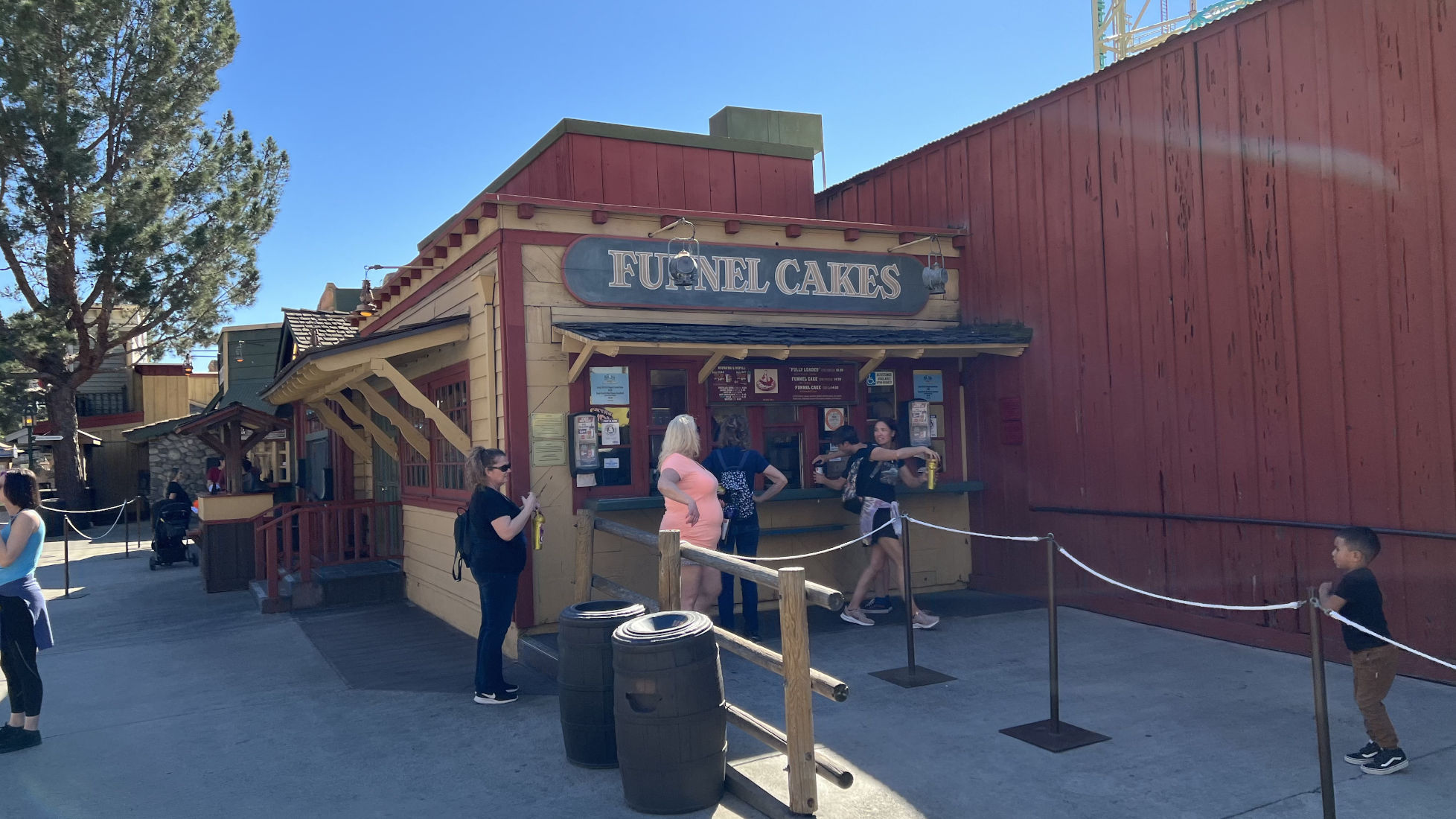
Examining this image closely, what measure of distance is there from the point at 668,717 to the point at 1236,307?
5.57 metres

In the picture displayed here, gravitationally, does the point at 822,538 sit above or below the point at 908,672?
above

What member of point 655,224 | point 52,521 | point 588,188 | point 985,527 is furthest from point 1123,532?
point 52,521

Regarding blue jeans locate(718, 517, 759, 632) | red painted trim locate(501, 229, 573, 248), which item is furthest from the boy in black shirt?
red painted trim locate(501, 229, 573, 248)

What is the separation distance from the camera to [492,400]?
26.2 feet

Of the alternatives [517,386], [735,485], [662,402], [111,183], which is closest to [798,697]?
[735,485]

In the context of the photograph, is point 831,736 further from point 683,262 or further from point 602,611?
point 683,262

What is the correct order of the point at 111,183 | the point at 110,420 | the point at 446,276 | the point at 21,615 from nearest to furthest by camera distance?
the point at 21,615
the point at 446,276
the point at 111,183
the point at 110,420

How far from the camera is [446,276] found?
30.4 ft

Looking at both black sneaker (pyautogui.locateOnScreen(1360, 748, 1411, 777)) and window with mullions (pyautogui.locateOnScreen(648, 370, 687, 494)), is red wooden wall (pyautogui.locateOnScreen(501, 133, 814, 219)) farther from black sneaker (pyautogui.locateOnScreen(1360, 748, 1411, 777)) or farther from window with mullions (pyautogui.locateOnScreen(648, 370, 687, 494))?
black sneaker (pyautogui.locateOnScreen(1360, 748, 1411, 777))

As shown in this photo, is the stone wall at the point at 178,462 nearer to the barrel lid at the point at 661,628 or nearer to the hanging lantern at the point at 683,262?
the hanging lantern at the point at 683,262

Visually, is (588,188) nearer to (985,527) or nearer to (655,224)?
(655,224)

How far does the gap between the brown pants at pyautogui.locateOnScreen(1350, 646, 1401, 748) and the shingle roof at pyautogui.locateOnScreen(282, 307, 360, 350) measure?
1325 centimetres

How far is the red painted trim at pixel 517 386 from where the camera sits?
25.2 ft

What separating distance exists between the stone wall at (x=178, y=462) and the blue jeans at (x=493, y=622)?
25.1m
